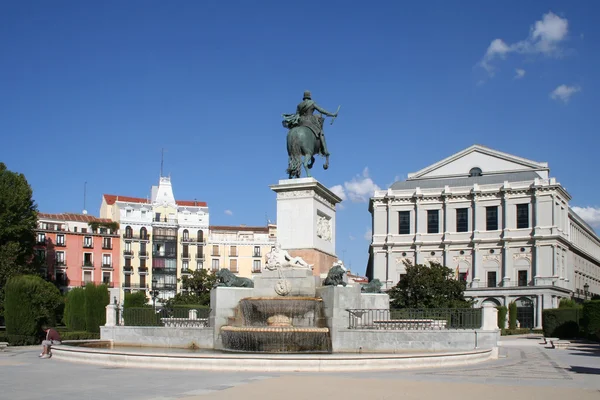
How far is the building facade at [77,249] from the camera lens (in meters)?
81.4

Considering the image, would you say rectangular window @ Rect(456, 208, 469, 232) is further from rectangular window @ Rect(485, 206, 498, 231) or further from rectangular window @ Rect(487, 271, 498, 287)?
rectangular window @ Rect(487, 271, 498, 287)

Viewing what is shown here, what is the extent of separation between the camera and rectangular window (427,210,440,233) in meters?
94.8

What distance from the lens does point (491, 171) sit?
321 feet

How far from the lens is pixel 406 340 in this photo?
18.0m

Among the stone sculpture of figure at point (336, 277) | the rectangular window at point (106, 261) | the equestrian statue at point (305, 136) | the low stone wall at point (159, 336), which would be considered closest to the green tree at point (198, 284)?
the rectangular window at point (106, 261)

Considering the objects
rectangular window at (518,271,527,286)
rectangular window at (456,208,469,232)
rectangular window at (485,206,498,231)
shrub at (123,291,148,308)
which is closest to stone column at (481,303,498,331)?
shrub at (123,291,148,308)

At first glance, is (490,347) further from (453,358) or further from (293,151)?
(293,151)

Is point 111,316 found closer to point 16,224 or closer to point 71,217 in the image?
point 16,224

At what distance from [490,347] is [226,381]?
26.4 ft

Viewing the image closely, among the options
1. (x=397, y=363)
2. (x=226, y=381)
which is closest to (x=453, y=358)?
(x=397, y=363)

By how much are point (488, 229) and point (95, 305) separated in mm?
67862

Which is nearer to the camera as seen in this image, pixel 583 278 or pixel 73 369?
pixel 73 369

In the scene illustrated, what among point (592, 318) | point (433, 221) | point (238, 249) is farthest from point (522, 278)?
point (592, 318)

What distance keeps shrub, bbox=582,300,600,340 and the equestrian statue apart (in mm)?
19969
